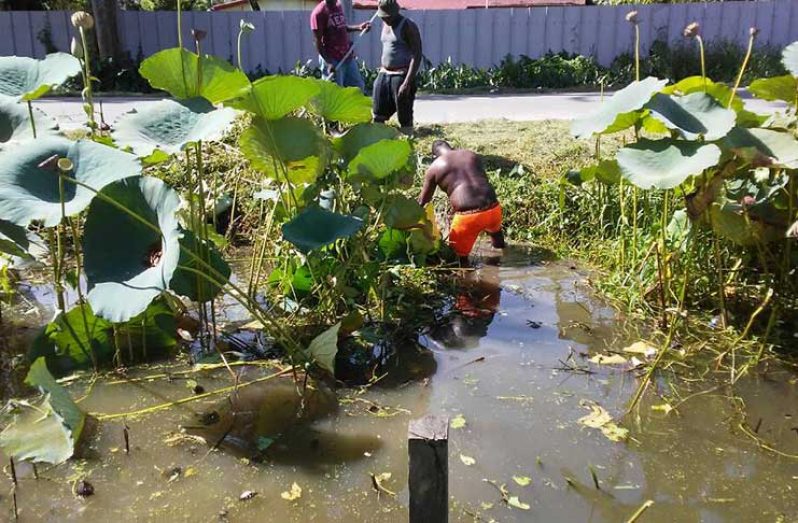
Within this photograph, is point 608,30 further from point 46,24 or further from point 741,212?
point 741,212

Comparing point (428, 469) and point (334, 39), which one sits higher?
point (334, 39)

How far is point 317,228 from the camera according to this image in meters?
3.21

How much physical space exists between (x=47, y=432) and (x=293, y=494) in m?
0.84

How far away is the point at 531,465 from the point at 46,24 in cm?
1603

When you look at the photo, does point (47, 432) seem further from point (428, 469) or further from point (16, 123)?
point (16, 123)

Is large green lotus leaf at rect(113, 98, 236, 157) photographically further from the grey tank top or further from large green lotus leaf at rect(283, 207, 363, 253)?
the grey tank top

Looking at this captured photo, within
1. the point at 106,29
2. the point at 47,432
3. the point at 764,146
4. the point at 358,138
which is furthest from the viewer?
the point at 106,29

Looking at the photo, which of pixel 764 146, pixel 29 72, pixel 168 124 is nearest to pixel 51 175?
pixel 168 124

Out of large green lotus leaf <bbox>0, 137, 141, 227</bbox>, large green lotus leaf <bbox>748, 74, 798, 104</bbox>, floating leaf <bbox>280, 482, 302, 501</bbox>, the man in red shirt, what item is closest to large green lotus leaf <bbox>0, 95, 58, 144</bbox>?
large green lotus leaf <bbox>0, 137, 141, 227</bbox>

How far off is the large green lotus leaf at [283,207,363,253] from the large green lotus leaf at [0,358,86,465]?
106 cm

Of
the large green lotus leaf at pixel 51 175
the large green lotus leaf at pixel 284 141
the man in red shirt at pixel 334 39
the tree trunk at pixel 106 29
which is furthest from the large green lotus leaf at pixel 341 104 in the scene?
the tree trunk at pixel 106 29

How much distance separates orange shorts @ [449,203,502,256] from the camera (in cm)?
→ 455

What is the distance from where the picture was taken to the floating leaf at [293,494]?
8.33 ft

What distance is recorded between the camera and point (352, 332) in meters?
3.67
